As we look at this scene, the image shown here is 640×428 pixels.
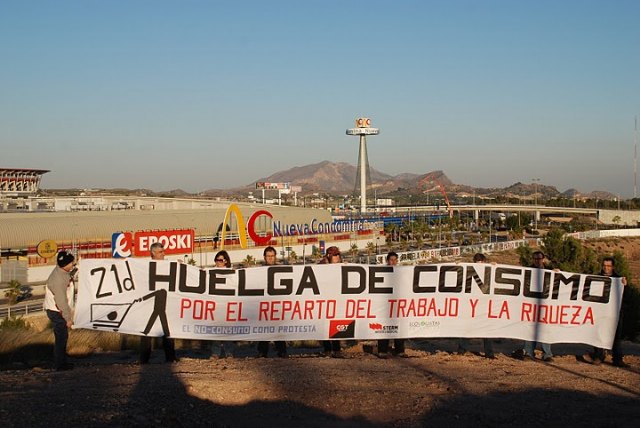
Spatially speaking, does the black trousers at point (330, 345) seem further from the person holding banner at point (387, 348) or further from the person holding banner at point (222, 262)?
the person holding banner at point (222, 262)

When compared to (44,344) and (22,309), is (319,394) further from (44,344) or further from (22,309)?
(22,309)

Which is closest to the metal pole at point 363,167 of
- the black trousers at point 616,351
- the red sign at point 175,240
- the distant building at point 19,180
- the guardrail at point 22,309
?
the distant building at point 19,180

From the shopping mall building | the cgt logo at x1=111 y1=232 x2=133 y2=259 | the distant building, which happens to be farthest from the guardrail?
the distant building

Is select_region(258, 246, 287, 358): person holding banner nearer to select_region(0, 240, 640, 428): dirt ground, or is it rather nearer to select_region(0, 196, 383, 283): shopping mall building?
select_region(0, 240, 640, 428): dirt ground

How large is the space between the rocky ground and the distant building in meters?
106

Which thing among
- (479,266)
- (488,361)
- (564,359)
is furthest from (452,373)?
(564,359)

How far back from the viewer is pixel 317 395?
9.23 meters

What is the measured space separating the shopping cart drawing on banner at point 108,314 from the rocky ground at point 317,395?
0.76 m

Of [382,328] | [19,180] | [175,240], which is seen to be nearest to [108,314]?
[382,328]

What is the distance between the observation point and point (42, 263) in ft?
185

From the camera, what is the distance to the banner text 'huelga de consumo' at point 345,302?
39.5 feet

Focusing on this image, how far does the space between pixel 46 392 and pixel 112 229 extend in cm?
5913

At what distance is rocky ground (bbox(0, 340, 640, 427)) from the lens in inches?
324

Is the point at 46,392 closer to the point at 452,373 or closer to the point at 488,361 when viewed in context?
the point at 452,373
